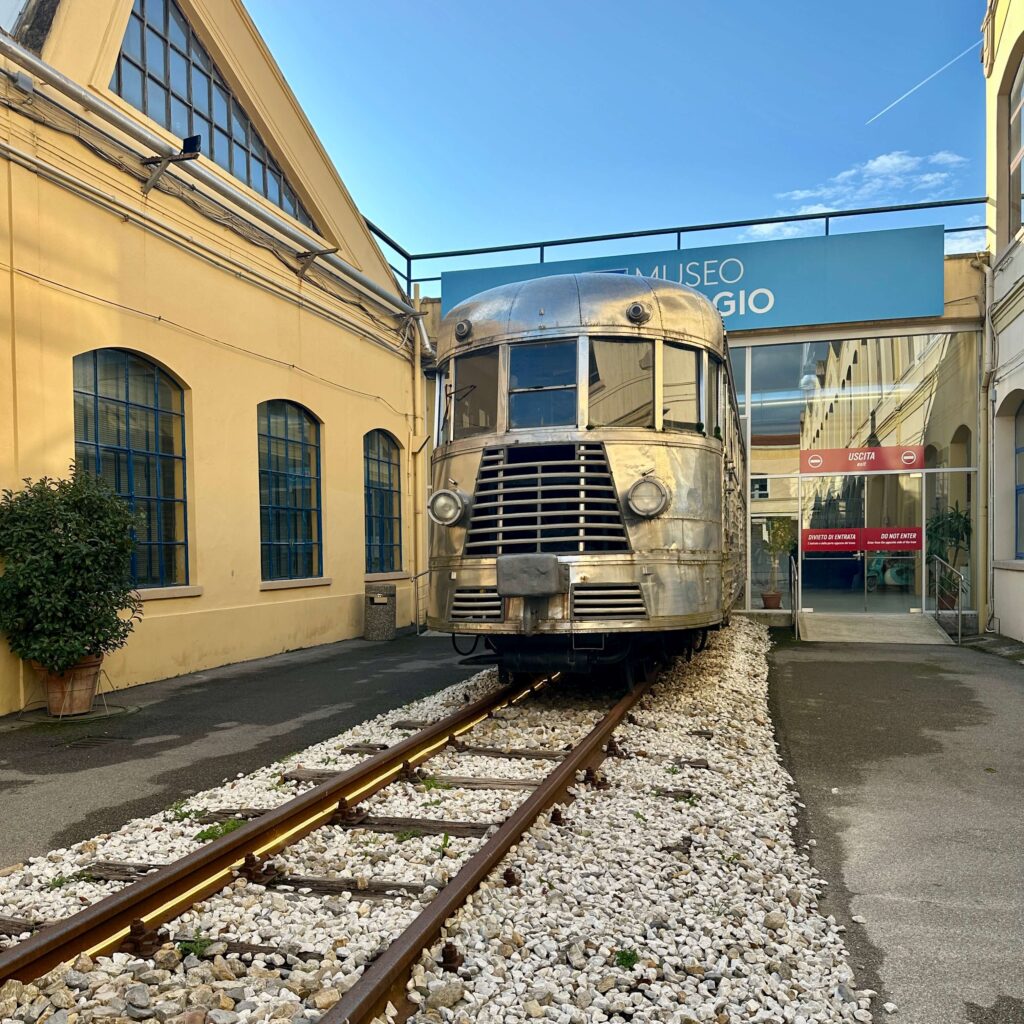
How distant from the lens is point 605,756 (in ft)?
20.8

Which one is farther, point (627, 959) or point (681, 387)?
point (681, 387)

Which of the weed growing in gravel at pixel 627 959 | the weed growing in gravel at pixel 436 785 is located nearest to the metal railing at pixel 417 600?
the weed growing in gravel at pixel 436 785

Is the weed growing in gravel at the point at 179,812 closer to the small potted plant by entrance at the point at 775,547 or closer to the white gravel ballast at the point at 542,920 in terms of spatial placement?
the white gravel ballast at the point at 542,920

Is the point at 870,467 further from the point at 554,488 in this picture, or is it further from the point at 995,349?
the point at 554,488

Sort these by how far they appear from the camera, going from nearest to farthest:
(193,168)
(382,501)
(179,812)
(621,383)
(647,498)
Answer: (179,812)
(647,498)
(621,383)
(193,168)
(382,501)

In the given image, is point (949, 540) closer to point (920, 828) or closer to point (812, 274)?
point (812, 274)

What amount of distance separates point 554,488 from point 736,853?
350 cm

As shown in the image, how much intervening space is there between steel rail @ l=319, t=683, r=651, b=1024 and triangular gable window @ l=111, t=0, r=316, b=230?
960cm

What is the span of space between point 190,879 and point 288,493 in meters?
10.2

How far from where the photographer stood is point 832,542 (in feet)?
54.8

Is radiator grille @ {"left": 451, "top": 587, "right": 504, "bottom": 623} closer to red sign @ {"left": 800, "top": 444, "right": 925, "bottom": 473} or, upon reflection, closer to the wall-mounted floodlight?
the wall-mounted floodlight

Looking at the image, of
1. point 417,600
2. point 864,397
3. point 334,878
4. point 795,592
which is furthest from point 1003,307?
point 334,878

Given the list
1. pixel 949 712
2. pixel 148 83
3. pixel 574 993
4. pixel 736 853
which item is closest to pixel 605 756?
pixel 736 853

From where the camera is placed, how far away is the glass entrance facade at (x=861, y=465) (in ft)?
54.0
